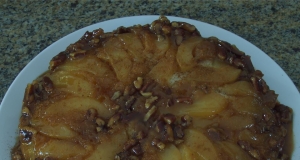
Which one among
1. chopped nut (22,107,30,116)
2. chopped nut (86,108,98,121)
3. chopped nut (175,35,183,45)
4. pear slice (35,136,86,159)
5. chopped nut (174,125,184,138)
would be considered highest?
chopped nut (175,35,183,45)

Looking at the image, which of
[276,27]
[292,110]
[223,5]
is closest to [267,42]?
[276,27]

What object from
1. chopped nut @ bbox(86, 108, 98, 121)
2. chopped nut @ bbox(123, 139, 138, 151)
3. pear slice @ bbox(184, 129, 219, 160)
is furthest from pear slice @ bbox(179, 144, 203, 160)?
chopped nut @ bbox(86, 108, 98, 121)

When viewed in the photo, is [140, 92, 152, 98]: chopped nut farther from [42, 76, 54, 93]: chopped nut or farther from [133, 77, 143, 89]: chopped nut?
[42, 76, 54, 93]: chopped nut

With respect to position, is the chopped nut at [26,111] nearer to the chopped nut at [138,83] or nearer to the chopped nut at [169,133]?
the chopped nut at [138,83]

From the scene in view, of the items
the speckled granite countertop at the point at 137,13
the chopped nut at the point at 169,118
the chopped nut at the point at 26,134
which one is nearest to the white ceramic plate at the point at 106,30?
the chopped nut at the point at 26,134

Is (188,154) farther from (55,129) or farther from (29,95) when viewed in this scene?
(29,95)

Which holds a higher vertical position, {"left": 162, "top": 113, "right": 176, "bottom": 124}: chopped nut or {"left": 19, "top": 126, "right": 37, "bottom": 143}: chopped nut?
{"left": 162, "top": 113, "right": 176, "bottom": 124}: chopped nut

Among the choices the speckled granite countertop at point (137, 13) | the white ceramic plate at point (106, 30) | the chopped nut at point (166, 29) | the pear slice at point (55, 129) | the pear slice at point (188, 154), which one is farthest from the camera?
the speckled granite countertop at point (137, 13)
